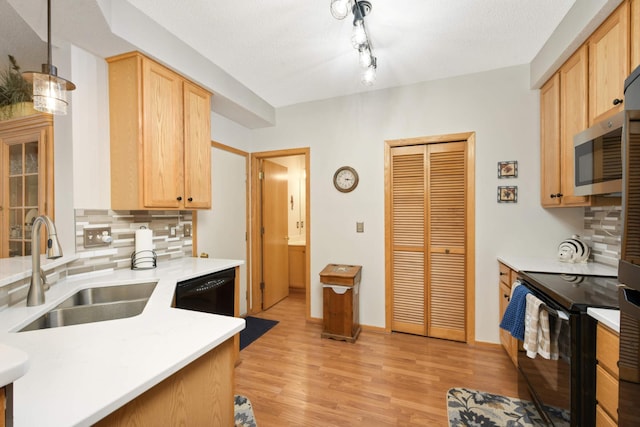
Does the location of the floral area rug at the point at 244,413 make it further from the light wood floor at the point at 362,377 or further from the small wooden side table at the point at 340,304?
the small wooden side table at the point at 340,304

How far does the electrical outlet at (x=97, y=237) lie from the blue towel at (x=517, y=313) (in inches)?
108

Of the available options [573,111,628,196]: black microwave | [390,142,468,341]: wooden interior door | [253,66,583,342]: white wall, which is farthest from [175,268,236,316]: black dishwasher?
[573,111,628,196]: black microwave

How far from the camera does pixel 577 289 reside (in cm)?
150

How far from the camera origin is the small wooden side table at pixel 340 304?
109 inches

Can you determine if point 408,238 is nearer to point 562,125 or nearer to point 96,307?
point 562,125

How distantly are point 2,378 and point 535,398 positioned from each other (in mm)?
2271

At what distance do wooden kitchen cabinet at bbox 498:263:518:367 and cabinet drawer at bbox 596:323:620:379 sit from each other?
1.02 metres

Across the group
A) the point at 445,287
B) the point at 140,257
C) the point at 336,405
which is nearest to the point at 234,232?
the point at 140,257

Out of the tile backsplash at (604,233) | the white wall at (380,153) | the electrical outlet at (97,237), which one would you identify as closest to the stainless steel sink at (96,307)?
the electrical outlet at (97,237)

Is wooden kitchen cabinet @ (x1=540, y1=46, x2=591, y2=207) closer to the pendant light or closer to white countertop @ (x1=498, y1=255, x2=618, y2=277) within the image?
white countertop @ (x1=498, y1=255, x2=618, y2=277)

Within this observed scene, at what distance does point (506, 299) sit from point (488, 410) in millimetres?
914

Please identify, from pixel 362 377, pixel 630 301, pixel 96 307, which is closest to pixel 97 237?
pixel 96 307

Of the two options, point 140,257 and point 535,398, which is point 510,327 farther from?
point 140,257

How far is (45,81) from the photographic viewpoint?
1.24m
